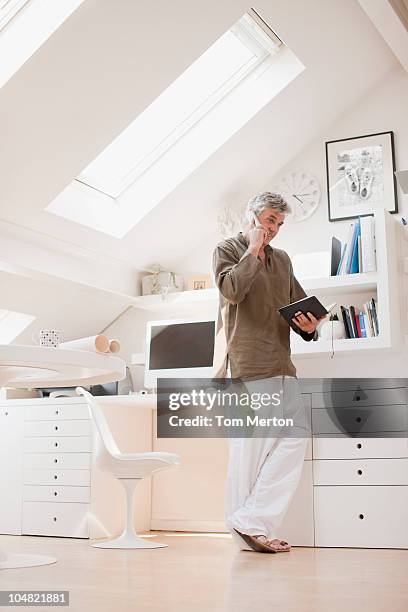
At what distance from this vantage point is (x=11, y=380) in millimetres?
2730

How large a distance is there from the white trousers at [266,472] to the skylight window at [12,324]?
1.75 m

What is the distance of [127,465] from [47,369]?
3.96 ft

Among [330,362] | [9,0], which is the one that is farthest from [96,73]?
[330,362]

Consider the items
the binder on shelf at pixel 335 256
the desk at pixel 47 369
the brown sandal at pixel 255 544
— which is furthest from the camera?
the binder on shelf at pixel 335 256

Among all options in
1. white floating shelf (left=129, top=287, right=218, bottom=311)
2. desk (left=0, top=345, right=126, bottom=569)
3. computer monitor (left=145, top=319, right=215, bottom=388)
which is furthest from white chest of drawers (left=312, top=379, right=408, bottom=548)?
desk (left=0, top=345, right=126, bottom=569)

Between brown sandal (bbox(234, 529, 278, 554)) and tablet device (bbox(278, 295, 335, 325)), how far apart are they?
89cm

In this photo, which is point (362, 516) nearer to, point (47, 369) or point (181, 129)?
point (47, 369)

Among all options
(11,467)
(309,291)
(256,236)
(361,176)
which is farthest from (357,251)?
(11,467)

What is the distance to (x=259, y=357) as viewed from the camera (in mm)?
3311

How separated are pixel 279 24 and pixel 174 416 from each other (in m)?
2.22

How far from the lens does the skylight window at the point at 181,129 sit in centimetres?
428
